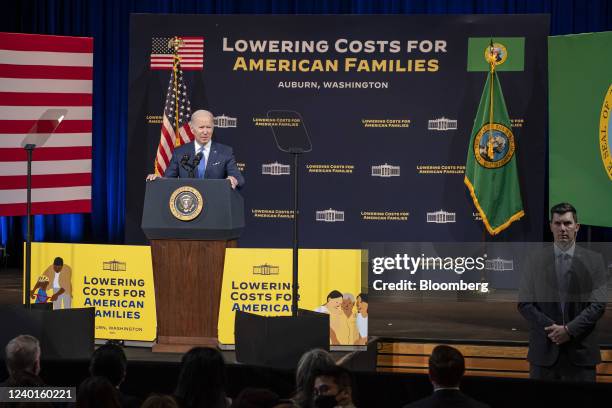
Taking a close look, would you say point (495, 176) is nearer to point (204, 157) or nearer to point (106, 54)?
point (204, 157)

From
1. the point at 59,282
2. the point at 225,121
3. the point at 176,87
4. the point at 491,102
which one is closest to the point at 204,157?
the point at 59,282

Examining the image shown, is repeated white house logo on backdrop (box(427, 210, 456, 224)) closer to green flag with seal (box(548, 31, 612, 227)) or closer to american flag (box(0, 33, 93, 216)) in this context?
green flag with seal (box(548, 31, 612, 227))

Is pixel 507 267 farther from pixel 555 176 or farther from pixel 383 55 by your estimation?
pixel 383 55

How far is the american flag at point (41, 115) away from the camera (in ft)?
34.8

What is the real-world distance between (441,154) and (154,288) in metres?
4.67

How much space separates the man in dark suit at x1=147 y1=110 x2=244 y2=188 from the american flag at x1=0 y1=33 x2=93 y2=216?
9.03 feet

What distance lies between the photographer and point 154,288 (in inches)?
318

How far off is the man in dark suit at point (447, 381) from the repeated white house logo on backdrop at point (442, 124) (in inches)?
299

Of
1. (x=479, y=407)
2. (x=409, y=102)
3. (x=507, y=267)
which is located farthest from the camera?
(x=409, y=102)

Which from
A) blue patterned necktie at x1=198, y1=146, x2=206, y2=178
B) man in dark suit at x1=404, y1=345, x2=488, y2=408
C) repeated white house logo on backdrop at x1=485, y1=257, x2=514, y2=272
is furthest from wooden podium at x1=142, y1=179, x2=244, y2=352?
man in dark suit at x1=404, y1=345, x2=488, y2=408

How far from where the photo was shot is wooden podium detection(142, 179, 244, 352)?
7.69 m

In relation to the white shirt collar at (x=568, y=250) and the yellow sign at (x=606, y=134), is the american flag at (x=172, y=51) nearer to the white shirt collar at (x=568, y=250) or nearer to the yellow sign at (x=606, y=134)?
the yellow sign at (x=606, y=134)

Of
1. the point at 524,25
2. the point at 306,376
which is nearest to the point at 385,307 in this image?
the point at 524,25

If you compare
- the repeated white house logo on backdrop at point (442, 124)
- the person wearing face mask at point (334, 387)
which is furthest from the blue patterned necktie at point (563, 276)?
the repeated white house logo on backdrop at point (442, 124)
